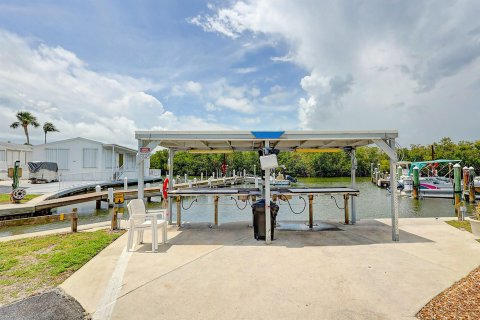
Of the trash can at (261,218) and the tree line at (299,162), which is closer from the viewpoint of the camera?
the trash can at (261,218)

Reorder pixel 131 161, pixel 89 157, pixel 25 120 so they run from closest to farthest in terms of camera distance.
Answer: pixel 89 157 → pixel 131 161 → pixel 25 120

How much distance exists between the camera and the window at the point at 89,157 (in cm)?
2400

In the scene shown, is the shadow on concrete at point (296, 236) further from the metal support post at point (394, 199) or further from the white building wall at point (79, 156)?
the white building wall at point (79, 156)

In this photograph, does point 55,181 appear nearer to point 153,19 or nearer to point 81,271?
point 153,19

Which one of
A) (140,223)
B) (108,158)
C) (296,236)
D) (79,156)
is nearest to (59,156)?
(79,156)

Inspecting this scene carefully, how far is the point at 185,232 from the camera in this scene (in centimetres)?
709

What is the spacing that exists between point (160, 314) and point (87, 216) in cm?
1302

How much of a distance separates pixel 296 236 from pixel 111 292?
437cm

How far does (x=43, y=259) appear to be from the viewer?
484 cm

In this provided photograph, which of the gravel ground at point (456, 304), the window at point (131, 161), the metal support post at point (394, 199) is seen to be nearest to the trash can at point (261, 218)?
the metal support post at point (394, 199)

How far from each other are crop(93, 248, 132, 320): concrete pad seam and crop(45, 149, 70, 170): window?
23.9 m

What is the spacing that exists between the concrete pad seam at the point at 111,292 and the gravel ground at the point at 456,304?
3.53m

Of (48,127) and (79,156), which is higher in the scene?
(48,127)

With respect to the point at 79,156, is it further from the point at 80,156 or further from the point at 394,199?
the point at 394,199
